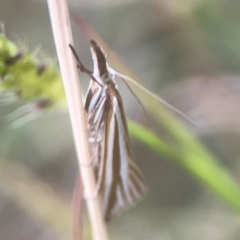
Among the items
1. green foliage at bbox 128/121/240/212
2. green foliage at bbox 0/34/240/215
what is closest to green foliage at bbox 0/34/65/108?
green foliage at bbox 0/34/240/215

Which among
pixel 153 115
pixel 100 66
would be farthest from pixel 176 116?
pixel 100 66

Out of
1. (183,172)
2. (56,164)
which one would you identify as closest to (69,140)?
(56,164)

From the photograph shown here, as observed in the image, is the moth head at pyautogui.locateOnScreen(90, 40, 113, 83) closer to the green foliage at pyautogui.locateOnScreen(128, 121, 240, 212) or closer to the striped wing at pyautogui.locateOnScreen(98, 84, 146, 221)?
the striped wing at pyautogui.locateOnScreen(98, 84, 146, 221)

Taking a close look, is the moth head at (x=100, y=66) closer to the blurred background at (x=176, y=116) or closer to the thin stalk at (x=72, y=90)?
the thin stalk at (x=72, y=90)

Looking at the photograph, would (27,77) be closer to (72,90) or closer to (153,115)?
(72,90)

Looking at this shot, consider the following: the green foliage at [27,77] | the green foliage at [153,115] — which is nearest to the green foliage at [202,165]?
the green foliage at [153,115]

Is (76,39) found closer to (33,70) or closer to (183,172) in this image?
(33,70)

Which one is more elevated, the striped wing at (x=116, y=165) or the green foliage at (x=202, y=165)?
the striped wing at (x=116, y=165)
